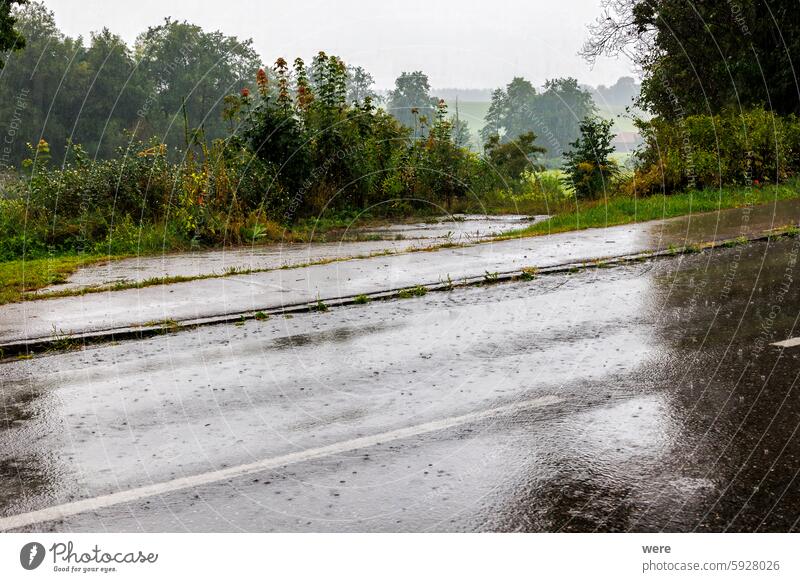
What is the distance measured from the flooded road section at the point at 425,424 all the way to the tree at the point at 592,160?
10502mm

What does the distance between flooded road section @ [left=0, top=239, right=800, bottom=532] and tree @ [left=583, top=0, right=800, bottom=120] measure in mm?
14558

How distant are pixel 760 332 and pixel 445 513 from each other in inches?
177

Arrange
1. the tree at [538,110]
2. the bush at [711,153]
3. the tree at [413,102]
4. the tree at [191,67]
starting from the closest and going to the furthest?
1. the bush at [711,153]
2. the tree at [413,102]
3. the tree at [538,110]
4. the tree at [191,67]

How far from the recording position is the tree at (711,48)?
2136 centimetres

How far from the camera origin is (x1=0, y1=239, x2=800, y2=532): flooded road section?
4207 mm

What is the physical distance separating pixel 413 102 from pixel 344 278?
1163 cm

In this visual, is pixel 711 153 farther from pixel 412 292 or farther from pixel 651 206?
pixel 412 292

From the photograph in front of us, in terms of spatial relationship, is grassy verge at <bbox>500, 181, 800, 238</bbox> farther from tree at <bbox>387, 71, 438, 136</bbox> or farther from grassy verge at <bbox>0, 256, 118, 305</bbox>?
grassy verge at <bbox>0, 256, 118, 305</bbox>

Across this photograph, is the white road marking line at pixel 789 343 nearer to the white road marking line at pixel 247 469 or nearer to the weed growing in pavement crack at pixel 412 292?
the white road marking line at pixel 247 469

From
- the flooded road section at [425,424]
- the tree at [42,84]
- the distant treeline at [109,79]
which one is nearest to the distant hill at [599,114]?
the flooded road section at [425,424]

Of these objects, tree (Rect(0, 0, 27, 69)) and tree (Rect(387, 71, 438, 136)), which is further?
tree (Rect(387, 71, 438, 136))

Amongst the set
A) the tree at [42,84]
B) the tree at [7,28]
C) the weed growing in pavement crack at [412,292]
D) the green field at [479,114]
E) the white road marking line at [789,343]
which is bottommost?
the white road marking line at [789,343]

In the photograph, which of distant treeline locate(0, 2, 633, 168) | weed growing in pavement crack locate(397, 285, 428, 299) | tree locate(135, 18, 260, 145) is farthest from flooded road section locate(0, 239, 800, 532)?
tree locate(135, 18, 260, 145)
